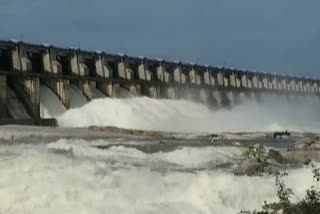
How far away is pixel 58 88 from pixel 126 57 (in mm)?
11585

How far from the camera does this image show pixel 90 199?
13.3m

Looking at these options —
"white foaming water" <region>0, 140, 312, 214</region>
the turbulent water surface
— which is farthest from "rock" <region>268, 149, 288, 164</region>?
"white foaming water" <region>0, 140, 312, 214</region>

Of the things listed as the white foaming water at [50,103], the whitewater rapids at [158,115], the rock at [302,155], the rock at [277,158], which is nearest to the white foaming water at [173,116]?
the whitewater rapids at [158,115]

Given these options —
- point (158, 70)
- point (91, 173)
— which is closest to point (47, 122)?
point (158, 70)

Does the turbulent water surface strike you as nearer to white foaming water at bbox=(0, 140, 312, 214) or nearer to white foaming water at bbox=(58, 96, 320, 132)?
white foaming water at bbox=(0, 140, 312, 214)

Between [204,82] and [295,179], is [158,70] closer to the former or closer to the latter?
[204,82]

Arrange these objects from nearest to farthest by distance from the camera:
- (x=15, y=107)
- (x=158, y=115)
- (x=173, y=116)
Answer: (x=15, y=107) → (x=158, y=115) → (x=173, y=116)

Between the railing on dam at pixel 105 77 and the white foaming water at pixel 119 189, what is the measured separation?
2586 centimetres

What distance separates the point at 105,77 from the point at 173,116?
7589 mm

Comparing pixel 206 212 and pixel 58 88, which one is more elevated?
pixel 58 88

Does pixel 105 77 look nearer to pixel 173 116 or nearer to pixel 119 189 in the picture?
pixel 173 116

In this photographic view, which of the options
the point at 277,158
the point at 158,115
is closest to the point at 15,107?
the point at 158,115

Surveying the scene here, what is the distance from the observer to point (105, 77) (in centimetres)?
5306

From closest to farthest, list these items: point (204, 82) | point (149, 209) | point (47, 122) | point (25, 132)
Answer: point (149, 209) → point (25, 132) → point (47, 122) → point (204, 82)
